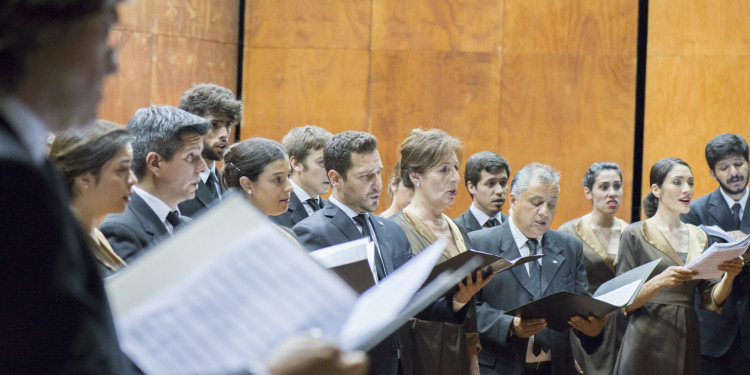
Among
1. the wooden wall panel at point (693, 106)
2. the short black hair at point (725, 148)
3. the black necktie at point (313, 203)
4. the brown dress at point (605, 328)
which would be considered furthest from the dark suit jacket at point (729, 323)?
the black necktie at point (313, 203)

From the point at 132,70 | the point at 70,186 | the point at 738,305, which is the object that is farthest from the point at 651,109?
the point at 70,186

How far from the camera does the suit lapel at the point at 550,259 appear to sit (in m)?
4.05

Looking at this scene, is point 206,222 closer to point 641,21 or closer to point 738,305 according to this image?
point 738,305

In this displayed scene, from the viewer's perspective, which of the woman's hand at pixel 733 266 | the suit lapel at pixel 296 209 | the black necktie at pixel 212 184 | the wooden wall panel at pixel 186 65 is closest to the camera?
the black necktie at pixel 212 184

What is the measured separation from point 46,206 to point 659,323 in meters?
4.43

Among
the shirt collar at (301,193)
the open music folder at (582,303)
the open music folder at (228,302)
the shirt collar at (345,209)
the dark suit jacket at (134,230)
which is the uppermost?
the open music folder at (228,302)

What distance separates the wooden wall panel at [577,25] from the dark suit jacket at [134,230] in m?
5.24

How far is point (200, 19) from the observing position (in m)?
7.04

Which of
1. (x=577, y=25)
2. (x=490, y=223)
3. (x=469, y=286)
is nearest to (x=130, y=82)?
(x=490, y=223)

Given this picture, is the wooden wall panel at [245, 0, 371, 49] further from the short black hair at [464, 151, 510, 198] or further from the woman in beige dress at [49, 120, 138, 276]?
the woman in beige dress at [49, 120, 138, 276]

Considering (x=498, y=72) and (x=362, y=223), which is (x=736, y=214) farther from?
(x=362, y=223)

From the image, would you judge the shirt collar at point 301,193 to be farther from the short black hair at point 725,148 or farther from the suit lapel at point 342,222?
the short black hair at point 725,148

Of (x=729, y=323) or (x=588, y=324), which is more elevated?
(x=588, y=324)

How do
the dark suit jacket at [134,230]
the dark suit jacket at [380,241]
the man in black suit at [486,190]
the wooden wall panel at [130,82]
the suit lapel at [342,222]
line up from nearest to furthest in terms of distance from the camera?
the dark suit jacket at [134,230], the dark suit jacket at [380,241], the suit lapel at [342,222], the man in black suit at [486,190], the wooden wall panel at [130,82]
